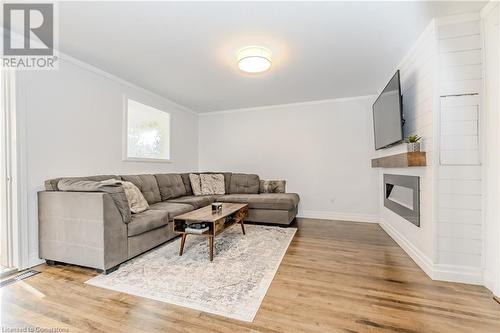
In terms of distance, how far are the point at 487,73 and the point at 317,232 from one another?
2655 mm

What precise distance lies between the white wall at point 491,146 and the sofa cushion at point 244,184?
11.1 ft

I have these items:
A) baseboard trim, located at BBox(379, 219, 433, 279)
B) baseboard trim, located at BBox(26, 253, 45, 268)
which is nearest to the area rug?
Result: baseboard trim, located at BBox(26, 253, 45, 268)

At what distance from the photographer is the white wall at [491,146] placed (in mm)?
1812

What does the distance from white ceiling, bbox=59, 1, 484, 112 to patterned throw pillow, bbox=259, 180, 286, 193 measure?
6.45ft

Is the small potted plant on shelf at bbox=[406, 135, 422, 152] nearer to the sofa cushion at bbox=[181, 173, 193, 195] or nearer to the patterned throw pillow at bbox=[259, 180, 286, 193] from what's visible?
the patterned throw pillow at bbox=[259, 180, 286, 193]

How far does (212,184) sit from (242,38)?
3007 millimetres

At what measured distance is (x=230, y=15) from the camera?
1978 millimetres

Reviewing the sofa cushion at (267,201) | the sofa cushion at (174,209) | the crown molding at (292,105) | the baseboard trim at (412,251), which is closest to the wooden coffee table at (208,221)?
the sofa cushion at (174,209)

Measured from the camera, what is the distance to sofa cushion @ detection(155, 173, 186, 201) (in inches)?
153

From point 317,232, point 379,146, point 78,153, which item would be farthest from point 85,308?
point 379,146

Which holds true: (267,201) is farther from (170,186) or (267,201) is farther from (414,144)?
(414,144)

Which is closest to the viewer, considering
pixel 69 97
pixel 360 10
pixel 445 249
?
pixel 360 10

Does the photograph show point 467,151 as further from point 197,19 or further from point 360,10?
point 197,19

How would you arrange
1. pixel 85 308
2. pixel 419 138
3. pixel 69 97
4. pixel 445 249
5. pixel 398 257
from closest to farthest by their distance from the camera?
pixel 85 308
pixel 445 249
pixel 419 138
pixel 398 257
pixel 69 97
